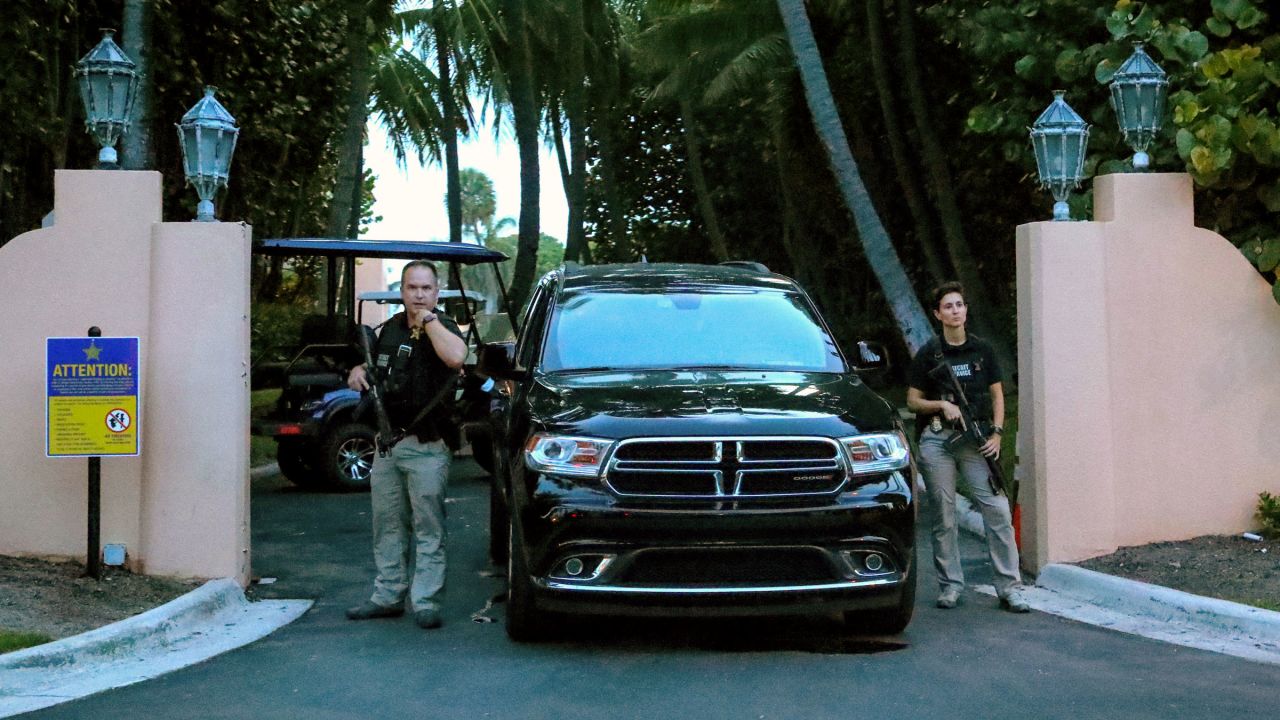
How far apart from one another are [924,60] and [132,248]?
55.6ft

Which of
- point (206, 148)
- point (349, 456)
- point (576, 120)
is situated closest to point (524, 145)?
point (576, 120)

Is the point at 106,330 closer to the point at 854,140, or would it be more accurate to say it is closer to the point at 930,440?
the point at 930,440

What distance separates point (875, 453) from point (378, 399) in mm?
2680

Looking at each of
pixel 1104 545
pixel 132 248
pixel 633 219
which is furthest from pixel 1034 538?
pixel 633 219

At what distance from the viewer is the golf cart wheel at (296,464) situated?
14.8 metres

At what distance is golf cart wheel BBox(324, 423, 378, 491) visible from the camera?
1445cm

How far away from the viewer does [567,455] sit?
681cm

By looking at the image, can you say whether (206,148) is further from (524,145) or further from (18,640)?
(524,145)

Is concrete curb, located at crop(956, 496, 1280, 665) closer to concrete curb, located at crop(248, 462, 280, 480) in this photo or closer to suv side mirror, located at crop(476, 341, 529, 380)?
suv side mirror, located at crop(476, 341, 529, 380)

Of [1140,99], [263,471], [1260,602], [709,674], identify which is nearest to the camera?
[709,674]

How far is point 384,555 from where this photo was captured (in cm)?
806

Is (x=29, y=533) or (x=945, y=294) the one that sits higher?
(x=945, y=294)

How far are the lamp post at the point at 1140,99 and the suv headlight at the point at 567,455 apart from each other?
4.93m

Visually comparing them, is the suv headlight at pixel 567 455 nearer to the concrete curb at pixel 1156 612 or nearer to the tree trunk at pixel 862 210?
the concrete curb at pixel 1156 612
